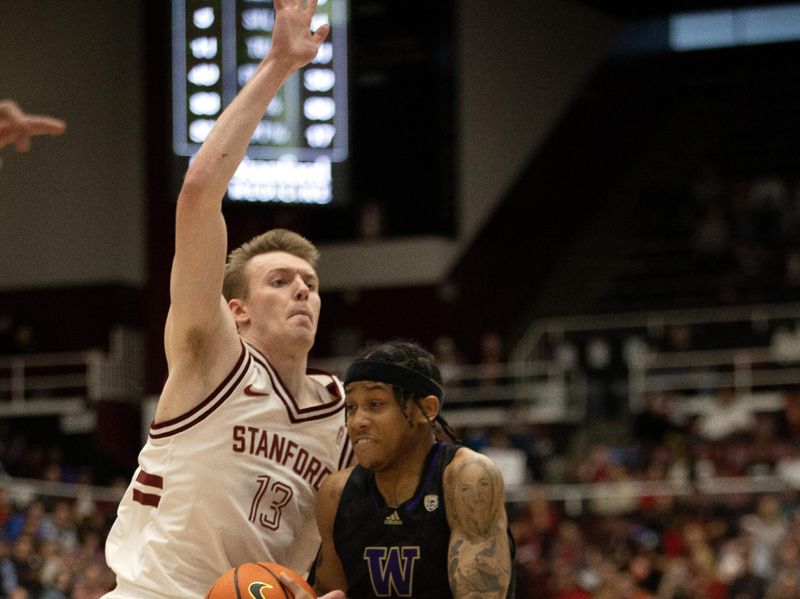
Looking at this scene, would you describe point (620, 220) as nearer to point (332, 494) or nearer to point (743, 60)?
point (743, 60)

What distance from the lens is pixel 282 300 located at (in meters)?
5.38

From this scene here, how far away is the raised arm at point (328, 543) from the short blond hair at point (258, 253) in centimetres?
77

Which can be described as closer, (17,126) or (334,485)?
(17,126)

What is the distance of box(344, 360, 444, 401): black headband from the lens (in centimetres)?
501

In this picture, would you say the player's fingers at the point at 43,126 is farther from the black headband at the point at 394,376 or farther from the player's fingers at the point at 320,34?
the black headband at the point at 394,376

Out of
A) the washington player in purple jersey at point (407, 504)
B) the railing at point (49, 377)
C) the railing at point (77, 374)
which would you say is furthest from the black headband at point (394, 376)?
the railing at point (49, 377)

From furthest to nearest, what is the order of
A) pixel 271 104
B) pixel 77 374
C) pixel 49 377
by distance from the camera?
pixel 77 374 → pixel 49 377 → pixel 271 104

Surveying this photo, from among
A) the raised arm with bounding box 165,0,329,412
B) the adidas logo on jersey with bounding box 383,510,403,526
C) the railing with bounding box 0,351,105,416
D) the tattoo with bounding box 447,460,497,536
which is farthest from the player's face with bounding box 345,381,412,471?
the railing with bounding box 0,351,105,416

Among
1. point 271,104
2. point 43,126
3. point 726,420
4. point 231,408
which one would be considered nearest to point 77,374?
point 271,104

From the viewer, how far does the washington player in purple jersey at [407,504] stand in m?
A: 4.85

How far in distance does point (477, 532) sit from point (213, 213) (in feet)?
Result: 4.22

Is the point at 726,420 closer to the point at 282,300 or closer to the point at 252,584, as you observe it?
the point at 282,300

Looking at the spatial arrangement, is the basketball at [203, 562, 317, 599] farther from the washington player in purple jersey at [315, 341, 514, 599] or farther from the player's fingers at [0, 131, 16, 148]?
the player's fingers at [0, 131, 16, 148]

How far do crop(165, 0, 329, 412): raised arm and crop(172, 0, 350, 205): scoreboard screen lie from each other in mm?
11187
